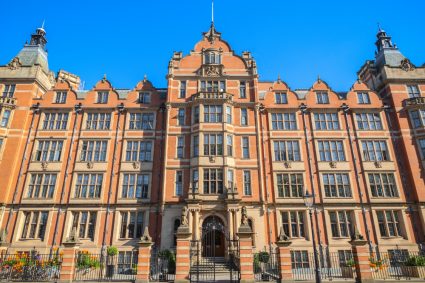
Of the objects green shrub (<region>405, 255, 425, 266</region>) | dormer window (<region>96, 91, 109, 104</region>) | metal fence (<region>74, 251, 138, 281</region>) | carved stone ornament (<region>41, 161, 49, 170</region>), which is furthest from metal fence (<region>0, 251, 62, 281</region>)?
green shrub (<region>405, 255, 425, 266</region>)

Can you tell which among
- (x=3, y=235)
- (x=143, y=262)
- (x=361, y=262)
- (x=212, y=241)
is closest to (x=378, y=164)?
(x=361, y=262)

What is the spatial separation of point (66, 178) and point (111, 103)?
30.3 feet

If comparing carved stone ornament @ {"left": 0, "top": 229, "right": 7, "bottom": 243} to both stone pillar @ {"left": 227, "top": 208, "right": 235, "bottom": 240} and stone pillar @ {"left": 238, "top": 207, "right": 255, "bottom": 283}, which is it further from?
stone pillar @ {"left": 238, "top": 207, "right": 255, "bottom": 283}

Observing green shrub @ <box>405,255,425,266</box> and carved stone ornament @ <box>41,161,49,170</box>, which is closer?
green shrub @ <box>405,255,425,266</box>

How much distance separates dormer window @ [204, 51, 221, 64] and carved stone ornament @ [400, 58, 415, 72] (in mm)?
21157

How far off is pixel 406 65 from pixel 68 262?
38557 millimetres

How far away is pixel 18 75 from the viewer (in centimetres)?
3250

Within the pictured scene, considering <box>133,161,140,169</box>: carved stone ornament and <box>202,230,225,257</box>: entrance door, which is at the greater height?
<box>133,161,140,169</box>: carved stone ornament

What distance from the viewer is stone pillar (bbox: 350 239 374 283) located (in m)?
16.7

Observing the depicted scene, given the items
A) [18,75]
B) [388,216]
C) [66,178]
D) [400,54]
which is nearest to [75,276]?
[66,178]

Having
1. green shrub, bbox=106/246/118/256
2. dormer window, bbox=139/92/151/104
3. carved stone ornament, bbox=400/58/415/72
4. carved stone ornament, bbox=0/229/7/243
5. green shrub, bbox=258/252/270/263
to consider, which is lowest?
green shrub, bbox=258/252/270/263

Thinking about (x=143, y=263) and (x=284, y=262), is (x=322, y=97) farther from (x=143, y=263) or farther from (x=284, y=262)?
(x=143, y=263)

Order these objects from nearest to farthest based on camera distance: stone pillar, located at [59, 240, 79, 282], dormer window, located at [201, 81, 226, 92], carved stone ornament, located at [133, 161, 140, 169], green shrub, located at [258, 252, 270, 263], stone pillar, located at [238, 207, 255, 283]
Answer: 1. stone pillar, located at [238, 207, 255, 283]
2. stone pillar, located at [59, 240, 79, 282]
3. green shrub, located at [258, 252, 270, 263]
4. carved stone ornament, located at [133, 161, 140, 169]
5. dormer window, located at [201, 81, 226, 92]

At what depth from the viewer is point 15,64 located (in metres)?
33.2
